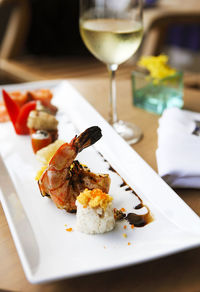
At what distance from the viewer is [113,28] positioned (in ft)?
3.83

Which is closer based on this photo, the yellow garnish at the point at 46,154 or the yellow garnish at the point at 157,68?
the yellow garnish at the point at 46,154

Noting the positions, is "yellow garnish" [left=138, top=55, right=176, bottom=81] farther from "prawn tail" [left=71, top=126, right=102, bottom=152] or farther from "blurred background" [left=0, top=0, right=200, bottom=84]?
"blurred background" [left=0, top=0, right=200, bottom=84]

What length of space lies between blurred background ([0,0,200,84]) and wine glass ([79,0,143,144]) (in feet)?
3.67

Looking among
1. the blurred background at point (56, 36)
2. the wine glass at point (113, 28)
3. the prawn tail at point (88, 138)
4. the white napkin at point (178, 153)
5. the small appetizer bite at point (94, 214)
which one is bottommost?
the blurred background at point (56, 36)

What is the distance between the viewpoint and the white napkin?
3.07ft

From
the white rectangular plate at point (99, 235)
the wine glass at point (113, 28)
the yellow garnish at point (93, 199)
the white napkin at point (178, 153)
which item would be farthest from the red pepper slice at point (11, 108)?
the yellow garnish at point (93, 199)

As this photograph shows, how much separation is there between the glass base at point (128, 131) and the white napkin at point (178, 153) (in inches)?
3.6

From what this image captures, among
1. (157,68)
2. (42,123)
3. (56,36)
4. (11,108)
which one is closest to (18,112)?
(11,108)

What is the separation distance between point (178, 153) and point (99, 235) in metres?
0.37

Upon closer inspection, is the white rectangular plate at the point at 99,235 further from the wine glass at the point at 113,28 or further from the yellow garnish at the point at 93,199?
the wine glass at the point at 113,28

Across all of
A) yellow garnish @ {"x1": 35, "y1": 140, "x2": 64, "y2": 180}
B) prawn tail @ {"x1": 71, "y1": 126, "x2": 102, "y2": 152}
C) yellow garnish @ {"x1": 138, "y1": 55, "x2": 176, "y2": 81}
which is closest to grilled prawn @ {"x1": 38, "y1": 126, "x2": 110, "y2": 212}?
prawn tail @ {"x1": 71, "y1": 126, "x2": 102, "y2": 152}

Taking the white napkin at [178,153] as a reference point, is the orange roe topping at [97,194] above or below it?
above

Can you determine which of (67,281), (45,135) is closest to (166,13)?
(45,135)

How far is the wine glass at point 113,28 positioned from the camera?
1154mm
